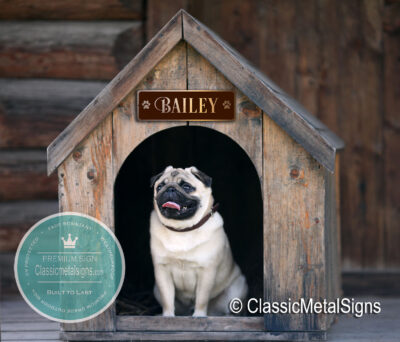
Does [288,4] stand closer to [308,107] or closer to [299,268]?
[308,107]

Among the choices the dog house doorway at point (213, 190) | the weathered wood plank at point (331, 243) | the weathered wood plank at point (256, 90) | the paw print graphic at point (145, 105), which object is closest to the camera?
the weathered wood plank at point (256, 90)

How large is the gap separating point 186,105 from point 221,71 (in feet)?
0.72

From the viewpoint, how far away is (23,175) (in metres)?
4.24

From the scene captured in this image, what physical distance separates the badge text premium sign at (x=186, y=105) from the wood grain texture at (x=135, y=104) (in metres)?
0.03

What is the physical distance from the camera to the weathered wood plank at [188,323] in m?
3.08

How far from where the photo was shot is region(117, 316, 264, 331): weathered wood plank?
10.1 ft

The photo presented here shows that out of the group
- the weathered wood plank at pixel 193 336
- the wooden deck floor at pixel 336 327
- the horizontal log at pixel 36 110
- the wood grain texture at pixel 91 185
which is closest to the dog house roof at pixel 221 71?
the wood grain texture at pixel 91 185

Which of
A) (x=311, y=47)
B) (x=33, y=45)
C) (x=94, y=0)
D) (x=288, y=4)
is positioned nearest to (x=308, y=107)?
(x=311, y=47)

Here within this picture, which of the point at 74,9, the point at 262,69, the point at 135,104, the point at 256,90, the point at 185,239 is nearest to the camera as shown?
the point at 256,90

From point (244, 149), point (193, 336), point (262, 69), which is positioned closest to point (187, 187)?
point (244, 149)

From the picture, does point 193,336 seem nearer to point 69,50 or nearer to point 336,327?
point 336,327

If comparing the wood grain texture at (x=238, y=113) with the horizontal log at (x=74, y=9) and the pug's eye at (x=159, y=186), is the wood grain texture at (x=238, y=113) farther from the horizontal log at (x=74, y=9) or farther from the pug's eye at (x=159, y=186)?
the horizontal log at (x=74, y=9)

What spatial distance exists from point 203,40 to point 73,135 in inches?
28.0

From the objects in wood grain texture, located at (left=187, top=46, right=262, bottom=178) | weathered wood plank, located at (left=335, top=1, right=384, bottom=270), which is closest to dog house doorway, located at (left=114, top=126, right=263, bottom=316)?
weathered wood plank, located at (left=335, top=1, right=384, bottom=270)
